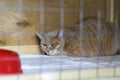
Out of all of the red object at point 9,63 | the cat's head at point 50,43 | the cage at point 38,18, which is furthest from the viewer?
the cat's head at point 50,43

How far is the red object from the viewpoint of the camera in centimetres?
127

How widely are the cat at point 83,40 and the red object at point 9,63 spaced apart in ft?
2.38

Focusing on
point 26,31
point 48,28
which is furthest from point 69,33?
point 26,31

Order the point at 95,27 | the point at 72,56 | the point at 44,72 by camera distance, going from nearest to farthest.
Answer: the point at 44,72 → the point at 72,56 → the point at 95,27

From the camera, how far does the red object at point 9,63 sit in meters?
1.27

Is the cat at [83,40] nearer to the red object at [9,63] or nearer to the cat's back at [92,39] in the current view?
the cat's back at [92,39]

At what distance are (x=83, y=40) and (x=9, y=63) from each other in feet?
2.70

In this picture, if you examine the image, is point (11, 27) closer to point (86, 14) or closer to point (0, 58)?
point (86, 14)

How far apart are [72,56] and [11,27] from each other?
44 cm

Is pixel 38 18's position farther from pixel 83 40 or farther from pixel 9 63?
pixel 9 63

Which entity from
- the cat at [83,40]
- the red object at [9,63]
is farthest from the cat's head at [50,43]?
the red object at [9,63]

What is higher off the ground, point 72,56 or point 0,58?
point 0,58

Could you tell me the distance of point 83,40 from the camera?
202 cm

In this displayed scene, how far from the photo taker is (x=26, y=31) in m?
2.04
